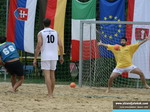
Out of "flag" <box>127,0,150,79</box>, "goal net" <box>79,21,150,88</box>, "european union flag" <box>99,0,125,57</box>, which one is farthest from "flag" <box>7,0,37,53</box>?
"flag" <box>127,0,150,79</box>

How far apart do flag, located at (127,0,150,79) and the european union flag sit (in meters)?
0.37

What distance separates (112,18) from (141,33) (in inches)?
48.6

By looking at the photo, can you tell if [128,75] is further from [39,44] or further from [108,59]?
[39,44]

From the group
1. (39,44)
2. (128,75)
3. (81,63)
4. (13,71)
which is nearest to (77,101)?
(39,44)

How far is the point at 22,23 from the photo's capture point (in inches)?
607

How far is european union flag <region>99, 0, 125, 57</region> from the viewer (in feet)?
46.9

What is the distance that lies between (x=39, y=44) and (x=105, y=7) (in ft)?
17.7

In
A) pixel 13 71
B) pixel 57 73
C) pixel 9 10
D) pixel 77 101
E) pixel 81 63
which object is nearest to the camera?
pixel 77 101

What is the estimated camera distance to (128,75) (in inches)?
563

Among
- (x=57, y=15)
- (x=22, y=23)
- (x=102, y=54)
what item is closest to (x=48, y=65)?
(x=102, y=54)

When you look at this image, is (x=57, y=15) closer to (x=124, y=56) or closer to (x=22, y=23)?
(x=22, y=23)

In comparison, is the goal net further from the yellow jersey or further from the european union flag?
the yellow jersey

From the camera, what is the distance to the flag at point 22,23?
15.4 meters

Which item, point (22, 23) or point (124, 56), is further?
point (22, 23)
